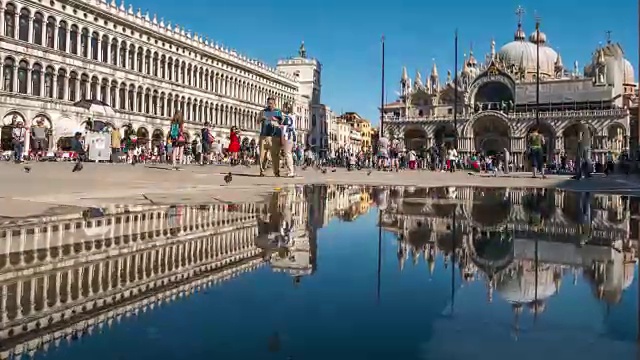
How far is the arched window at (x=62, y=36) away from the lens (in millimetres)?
40531

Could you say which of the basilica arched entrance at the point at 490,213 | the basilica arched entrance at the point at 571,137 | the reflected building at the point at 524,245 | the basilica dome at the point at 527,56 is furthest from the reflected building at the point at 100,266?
the basilica dome at the point at 527,56

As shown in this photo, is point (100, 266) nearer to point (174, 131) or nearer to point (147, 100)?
Result: point (174, 131)

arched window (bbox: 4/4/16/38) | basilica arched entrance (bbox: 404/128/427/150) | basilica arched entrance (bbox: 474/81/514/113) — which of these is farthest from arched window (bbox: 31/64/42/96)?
basilica arched entrance (bbox: 474/81/514/113)

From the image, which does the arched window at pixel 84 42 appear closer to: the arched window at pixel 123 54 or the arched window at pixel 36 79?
the arched window at pixel 123 54

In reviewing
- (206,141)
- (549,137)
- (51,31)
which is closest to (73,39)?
(51,31)

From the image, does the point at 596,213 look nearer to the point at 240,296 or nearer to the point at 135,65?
the point at 240,296

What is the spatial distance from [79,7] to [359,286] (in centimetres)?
4499

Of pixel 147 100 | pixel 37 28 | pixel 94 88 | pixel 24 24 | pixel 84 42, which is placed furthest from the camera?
pixel 147 100

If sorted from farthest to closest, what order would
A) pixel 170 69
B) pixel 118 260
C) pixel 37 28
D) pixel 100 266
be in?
pixel 170 69 < pixel 37 28 < pixel 118 260 < pixel 100 266

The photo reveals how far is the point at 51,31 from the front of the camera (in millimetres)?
39688

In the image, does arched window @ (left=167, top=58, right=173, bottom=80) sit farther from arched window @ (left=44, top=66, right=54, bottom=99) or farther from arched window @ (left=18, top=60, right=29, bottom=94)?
arched window @ (left=18, top=60, right=29, bottom=94)

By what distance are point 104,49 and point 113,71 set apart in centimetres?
192

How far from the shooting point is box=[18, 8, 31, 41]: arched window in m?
36.9

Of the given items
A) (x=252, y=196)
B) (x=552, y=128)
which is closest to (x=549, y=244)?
(x=252, y=196)
